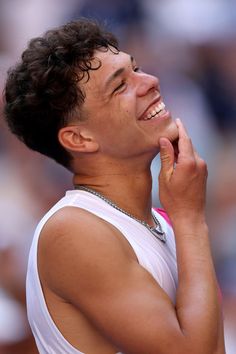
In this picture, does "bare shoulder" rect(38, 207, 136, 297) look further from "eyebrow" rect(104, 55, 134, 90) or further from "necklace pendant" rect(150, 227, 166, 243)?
"eyebrow" rect(104, 55, 134, 90)

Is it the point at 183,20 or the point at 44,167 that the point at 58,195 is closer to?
the point at 44,167

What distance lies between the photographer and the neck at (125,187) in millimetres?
2049

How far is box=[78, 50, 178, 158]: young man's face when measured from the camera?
201 cm

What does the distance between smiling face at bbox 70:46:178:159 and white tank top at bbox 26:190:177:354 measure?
162 millimetres

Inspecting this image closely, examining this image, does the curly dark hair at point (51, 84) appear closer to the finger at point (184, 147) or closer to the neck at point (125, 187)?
the neck at point (125, 187)

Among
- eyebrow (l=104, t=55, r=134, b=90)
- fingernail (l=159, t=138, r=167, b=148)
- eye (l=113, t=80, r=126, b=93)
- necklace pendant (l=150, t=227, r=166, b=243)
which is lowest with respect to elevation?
necklace pendant (l=150, t=227, r=166, b=243)

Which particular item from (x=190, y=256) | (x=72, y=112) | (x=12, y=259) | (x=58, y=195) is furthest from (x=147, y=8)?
(x=190, y=256)

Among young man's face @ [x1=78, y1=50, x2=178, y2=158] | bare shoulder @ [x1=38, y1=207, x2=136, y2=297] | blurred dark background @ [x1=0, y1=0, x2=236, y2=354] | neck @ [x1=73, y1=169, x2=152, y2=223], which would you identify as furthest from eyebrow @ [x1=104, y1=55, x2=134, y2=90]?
blurred dark background @ [x1=0, y1=0, x2=236, y2=354]

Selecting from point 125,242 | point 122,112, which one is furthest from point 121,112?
point 125,242

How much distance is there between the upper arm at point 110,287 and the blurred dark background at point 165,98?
159cm

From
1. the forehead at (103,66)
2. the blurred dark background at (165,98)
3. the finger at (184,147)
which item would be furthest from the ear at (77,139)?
the blurred dark background at (165,98)

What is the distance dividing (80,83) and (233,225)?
1714 mm

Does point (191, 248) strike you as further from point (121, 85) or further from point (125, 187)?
point (121, 85)

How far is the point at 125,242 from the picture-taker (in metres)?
1.85
